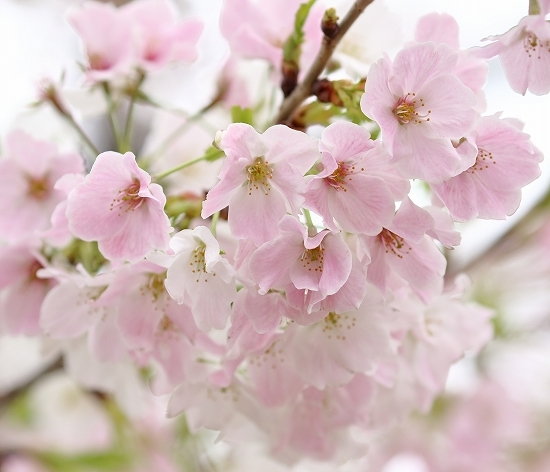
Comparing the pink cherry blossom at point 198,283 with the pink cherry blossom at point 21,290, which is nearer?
the pink cherry blossom at point 198,283

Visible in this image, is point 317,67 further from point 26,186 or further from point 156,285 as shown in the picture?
point 26,186

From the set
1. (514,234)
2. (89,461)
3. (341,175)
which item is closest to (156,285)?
(341,175)

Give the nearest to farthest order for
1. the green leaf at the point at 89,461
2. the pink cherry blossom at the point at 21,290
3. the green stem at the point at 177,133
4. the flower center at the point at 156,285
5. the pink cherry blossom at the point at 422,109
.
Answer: the pink cherry blossom at the point at 422,109
the flower center at the point at 156,285
the pink cherry blossom at the point at 21,290
the green stem at the point at 177,133
the green leaf at the point at 89,461

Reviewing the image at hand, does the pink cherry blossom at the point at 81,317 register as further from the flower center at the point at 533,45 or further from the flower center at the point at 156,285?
the flower center at the point at 533,45

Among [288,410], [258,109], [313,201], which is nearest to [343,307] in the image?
[313,201]

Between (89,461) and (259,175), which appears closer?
(259,175)

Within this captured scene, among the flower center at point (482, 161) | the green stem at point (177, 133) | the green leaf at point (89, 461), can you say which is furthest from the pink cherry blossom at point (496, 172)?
the green leaf at point (89, 461)
